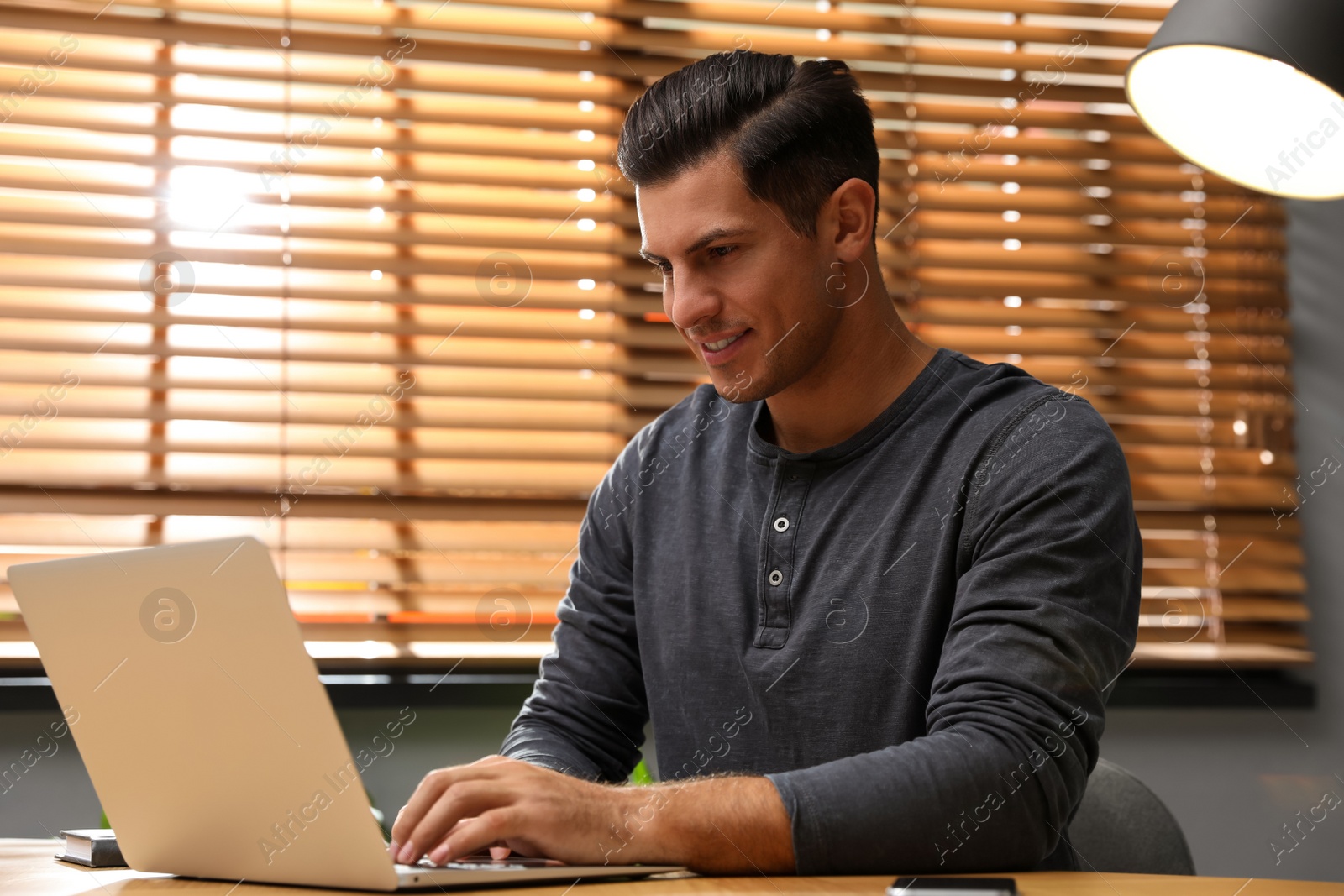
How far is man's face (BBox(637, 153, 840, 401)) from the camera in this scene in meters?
1.31

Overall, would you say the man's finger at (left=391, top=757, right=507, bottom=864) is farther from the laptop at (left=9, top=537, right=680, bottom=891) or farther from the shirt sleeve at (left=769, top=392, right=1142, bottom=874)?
the shirt sleeve at (left=769, top=392, right=1142, bottom=874)

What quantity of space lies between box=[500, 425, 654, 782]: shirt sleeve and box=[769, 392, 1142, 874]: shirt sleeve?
1.41 feet

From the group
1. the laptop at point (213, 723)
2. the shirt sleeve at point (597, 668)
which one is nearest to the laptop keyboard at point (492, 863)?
the laptop at point (213, 723)

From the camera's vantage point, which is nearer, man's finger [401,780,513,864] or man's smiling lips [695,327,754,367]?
man's finger [401,780,513,864]

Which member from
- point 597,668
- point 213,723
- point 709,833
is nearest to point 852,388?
point 597,668

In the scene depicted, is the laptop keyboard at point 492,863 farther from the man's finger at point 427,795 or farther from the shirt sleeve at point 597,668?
the shirt sleeve at point 597,668

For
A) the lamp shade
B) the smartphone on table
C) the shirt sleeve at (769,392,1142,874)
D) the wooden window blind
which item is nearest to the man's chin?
the shirt sleeve at (769,392,1142,874)

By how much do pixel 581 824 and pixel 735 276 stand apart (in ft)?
2.19

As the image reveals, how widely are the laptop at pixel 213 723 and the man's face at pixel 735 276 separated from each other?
0.63m

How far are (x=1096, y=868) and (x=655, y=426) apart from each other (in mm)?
752

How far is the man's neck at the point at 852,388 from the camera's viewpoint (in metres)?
1.38

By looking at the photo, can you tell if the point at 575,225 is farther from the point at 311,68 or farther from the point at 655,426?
the point at 655,426

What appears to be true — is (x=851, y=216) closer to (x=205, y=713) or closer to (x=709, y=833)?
(x=709, y=833)

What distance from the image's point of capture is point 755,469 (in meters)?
1.42
